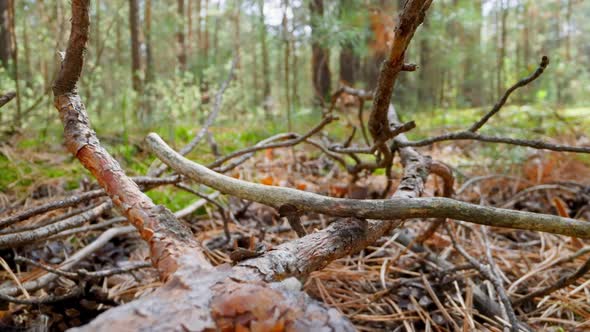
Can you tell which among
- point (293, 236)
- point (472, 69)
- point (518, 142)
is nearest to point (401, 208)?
point (518, 142)

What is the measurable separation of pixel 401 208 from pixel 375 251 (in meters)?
1.01

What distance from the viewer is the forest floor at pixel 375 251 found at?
1227mm

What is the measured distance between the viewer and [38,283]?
122 cm

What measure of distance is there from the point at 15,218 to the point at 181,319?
813 mm

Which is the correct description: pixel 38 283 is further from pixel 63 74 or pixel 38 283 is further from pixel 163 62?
pixel 163 62

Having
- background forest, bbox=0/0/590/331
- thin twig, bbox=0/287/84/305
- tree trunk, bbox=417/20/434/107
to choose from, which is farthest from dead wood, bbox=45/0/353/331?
tree trunk, bbox=417/20/434/107

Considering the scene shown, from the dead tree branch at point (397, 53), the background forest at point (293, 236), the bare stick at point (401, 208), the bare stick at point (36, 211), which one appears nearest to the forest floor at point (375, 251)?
the background forest at point (293, 236)

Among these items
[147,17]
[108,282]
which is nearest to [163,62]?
[147,17]

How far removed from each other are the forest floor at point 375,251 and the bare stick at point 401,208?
12cm

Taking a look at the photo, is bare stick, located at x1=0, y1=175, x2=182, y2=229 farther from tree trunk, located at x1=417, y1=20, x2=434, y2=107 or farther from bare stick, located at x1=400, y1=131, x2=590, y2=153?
tree trunk, located at x1=417, y1=20, x2=434, y2=107

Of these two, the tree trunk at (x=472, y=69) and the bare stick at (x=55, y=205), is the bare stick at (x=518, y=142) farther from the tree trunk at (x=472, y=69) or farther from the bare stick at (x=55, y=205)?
the tree trunk at (x=472, y=69)

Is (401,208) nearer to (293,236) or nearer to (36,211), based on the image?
(36,211)

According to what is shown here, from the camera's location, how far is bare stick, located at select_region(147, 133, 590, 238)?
29.5 inches

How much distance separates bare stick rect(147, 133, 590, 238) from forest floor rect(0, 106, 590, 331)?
118 millimetres
